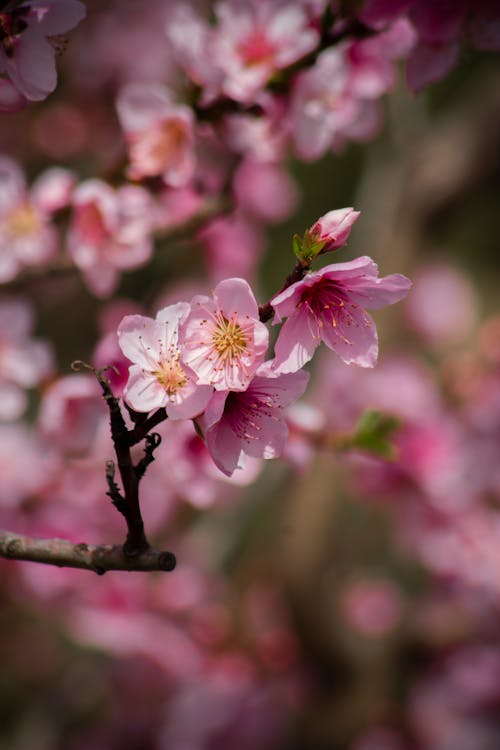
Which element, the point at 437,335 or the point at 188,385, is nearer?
the point at 188,385

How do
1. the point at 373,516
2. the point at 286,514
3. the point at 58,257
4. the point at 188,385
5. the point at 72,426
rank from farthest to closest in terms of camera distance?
the point at 373,516 < the point at 286,514 < the point at 58,257 < the point at 72,426 < the point at 188,385

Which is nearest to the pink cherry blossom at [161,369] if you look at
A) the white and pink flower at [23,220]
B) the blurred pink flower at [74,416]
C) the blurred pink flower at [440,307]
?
the blurred pink flower at [74,416]

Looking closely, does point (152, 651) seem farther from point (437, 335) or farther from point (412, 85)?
point (437, 335)

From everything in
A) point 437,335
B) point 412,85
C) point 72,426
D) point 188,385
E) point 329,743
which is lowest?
point 329,743

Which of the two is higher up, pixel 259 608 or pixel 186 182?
pixel 186 182

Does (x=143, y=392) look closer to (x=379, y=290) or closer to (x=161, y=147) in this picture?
(x=379, y=290)

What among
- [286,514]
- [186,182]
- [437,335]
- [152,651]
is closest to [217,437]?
[186,182]

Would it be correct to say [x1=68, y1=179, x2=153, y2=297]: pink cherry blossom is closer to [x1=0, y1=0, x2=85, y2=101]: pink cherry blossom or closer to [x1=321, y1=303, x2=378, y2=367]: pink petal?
[x1=0, y1=0, x2=85, y2=101]: pink cherry blossom

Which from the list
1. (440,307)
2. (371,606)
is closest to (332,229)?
(371,606)
